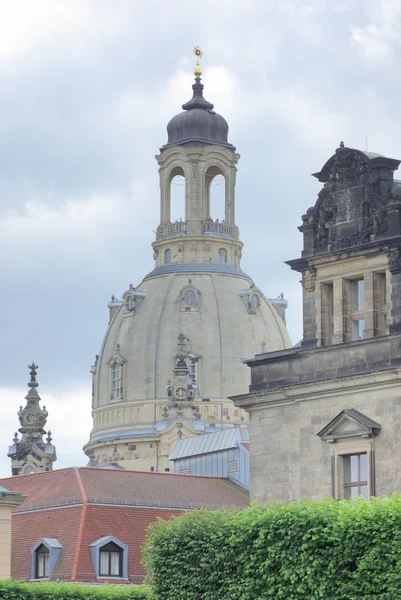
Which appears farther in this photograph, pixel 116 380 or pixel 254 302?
pixel 254 302

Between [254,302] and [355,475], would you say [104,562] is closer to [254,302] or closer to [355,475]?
[355,475]

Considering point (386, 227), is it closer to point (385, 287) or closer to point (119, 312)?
point (385, 287)

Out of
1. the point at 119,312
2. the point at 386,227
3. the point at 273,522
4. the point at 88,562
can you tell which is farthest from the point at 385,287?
the point at 119,312

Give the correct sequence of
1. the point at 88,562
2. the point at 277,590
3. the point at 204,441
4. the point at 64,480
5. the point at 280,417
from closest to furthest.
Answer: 1. the point at 277,590
2. the point at 280,417
3. the point at 88,562
4. the point at 64,480
5. the point at 204,441

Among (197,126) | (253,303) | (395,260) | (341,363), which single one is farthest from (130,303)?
(395,260)

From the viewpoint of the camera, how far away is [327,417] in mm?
67562

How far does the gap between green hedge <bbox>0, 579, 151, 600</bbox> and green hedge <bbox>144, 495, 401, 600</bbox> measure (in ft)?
28.1

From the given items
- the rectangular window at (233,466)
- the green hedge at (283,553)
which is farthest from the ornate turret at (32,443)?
the green hedge at (283,553)

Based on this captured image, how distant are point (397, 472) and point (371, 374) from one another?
3581mm

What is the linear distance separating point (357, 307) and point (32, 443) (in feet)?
294

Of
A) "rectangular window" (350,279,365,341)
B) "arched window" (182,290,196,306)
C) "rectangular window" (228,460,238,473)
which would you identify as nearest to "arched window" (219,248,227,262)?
"arched window" (182,290,196,306)

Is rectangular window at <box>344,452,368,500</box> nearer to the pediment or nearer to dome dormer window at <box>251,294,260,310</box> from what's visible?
the pediment

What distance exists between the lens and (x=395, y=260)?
66.2 metres

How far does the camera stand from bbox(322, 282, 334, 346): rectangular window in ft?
225
